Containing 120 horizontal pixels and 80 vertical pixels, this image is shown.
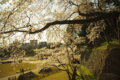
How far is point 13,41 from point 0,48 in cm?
68

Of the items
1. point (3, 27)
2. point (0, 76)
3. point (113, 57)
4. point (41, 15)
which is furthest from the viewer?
point (0, 76)

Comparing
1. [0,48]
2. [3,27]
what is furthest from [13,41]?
[3,27]

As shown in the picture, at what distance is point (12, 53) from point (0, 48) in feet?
2.02

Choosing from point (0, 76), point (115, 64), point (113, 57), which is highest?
point (113, 57)

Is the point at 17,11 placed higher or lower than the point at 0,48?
higher

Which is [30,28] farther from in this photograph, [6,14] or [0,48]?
[0,48]

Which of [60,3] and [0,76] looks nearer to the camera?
[60,3]

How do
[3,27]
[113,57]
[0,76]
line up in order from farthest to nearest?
1. [0,76]
2. [113,57]
3. [3,27]

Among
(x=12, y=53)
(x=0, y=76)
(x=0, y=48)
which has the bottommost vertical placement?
(x=0, y=76)

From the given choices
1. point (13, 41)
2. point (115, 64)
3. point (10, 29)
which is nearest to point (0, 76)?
point (13, 41)

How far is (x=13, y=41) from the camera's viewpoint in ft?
11.8

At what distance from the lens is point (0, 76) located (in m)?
6.80

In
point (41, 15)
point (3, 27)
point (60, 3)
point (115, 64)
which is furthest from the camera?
point (60, 3)

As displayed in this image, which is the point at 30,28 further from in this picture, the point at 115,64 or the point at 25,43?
the point at 115,64
